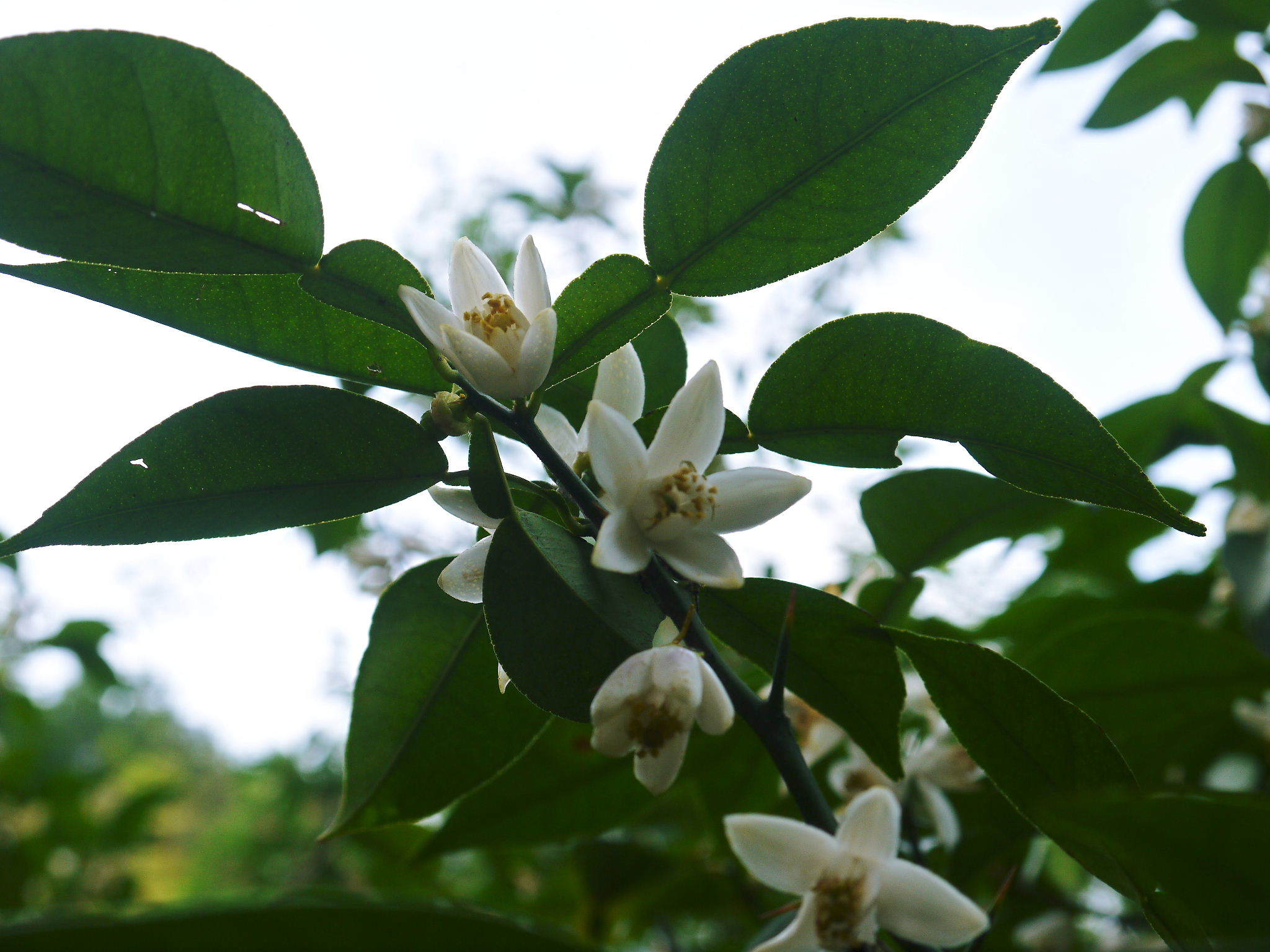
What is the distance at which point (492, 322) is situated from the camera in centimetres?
59

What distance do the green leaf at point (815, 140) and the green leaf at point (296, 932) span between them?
0.40 meters

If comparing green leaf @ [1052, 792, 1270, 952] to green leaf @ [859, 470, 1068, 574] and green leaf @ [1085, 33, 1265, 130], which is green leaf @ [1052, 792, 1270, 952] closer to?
green leaf @ [859, 470, 1068, 574]

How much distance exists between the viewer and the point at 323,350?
62cm

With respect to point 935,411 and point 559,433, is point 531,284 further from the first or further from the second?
point 935,411

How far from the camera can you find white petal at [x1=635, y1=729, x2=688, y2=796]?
1.72 ft

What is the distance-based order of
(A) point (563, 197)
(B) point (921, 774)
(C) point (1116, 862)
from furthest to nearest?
(A) point (563, 197), (B) point (921, 774), (C) point (1116, 862)

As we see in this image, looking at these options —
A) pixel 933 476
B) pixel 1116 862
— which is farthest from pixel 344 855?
pixel 1116 862

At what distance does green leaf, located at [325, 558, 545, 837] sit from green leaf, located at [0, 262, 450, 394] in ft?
0.51

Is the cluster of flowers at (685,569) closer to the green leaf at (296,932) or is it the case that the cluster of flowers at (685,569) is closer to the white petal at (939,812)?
the green leaf at (296,932)

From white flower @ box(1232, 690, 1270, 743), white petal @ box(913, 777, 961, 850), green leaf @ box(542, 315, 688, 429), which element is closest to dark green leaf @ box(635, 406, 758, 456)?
green leaf @ box(542, 315, 688, 429)

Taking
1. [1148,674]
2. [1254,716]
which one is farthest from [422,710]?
[1254,716]

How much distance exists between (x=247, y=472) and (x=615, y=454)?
0.22 meters

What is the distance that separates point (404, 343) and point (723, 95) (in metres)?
0.25

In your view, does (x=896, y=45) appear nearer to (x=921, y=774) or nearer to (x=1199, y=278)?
(x=921, y=774)
